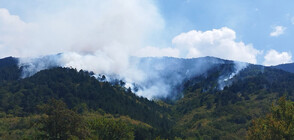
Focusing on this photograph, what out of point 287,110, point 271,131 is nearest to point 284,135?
point 271,131

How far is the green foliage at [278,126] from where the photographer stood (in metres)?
48.5

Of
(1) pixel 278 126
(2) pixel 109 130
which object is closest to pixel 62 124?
(1) pixel 278 126

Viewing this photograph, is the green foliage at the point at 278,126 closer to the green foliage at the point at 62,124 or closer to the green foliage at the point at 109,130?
the green foliage at the point at 62,124

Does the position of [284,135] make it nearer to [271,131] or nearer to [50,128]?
[271,131]

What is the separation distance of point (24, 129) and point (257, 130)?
173526mm

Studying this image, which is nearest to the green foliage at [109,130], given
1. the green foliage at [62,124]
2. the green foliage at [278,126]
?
the green foliage at [62,124]

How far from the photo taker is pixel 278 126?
159 feet

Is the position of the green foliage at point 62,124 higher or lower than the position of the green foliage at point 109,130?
higher

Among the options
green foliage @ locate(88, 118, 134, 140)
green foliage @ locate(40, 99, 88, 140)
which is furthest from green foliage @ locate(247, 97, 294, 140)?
green foliage @ locate(88, 118, 134, 140)

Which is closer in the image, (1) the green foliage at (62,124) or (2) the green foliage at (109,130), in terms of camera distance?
(1) the green foliage at (62,124)

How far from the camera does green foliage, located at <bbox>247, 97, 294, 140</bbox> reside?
159 feet

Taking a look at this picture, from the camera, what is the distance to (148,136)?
634ft

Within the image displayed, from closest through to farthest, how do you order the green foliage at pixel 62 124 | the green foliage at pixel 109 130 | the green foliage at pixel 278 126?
the green foliage at pixel 278 126
the green foliage at pixel 62 124
the green foliage at pixel 109 130

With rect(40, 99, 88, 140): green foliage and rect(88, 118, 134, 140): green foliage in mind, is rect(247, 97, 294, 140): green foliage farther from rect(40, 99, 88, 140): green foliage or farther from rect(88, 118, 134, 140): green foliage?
rect(88, 118, 134, 140): green foliage
